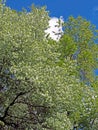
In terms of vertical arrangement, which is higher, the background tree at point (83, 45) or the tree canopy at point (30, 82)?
the background tree at point (83, 45)

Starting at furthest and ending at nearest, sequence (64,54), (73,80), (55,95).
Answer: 1. (64,54)
2. (73,80)
3. (55,95)

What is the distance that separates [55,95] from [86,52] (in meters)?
16.4

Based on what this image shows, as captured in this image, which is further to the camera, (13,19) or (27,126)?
(13,19)

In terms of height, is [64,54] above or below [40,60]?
above

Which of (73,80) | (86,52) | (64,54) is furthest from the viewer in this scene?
Answer: (86,52)

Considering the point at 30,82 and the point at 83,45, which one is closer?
the point at 30,82

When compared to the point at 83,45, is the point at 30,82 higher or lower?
lower

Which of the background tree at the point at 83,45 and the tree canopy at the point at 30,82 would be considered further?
the background tree at the point at 83,45

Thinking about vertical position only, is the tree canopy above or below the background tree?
below

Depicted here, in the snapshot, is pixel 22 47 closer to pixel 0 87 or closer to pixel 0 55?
pixel 0 55

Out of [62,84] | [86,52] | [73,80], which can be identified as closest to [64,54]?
[86,52]

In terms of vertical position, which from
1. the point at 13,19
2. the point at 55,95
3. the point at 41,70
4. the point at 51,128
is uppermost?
the point at 13,19

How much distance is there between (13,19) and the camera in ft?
94.2

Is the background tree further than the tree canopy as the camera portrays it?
Yes
